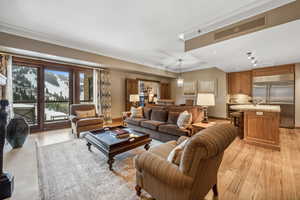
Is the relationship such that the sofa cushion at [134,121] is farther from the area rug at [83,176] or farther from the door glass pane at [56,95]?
the door glass pane at [56,95]

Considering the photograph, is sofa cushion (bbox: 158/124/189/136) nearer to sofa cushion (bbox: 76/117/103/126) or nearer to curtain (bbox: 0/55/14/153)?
sofa cushion (bbox: 76/117/103/126)

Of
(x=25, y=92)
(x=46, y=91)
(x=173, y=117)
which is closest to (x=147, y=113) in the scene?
(x=173, y=117)

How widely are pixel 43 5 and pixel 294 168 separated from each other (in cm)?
536

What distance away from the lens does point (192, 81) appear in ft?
25.7

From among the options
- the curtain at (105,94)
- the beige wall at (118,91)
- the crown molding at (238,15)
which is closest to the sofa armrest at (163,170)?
the crown molding at (238,15)

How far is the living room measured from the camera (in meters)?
1.40

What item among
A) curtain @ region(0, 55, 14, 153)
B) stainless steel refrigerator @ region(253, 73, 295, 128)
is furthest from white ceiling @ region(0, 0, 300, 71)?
stainless steel refrigerator @ region(253, 73, 295, 128)

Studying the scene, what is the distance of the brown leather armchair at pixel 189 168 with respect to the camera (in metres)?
1.07

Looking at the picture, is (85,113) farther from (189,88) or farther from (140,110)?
(189,88)

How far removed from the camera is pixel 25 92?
4.39 metres

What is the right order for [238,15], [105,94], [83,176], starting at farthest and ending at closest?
[105,94] < [238,15] < [83,176]

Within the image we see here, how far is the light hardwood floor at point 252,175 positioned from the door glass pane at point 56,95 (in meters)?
3.49

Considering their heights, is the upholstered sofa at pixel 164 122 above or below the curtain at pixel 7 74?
below

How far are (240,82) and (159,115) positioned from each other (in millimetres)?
4931
